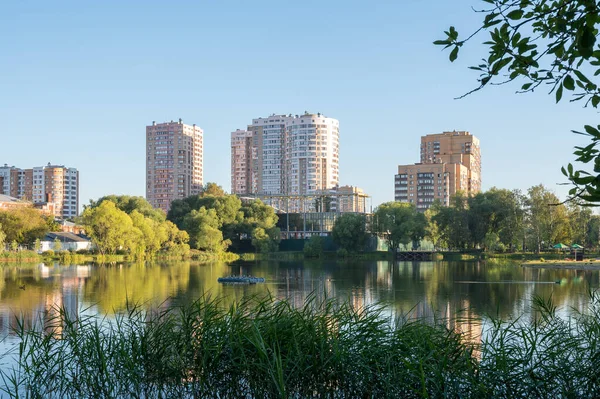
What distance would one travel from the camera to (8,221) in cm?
6209

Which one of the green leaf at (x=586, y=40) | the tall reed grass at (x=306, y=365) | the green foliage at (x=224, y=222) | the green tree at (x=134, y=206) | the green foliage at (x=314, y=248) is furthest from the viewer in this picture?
Answer: the green tree at (x=134, y=206)

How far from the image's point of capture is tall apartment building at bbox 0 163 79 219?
166875mm

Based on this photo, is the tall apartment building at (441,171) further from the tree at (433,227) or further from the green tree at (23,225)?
the green tree at (23,225)

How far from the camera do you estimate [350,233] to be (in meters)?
74.8

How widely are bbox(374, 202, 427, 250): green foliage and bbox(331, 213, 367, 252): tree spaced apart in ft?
6.40

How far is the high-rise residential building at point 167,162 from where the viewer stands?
491ft

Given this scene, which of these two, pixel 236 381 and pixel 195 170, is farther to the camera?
pixel 195 170

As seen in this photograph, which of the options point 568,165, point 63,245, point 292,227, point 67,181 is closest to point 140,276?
point 63,245

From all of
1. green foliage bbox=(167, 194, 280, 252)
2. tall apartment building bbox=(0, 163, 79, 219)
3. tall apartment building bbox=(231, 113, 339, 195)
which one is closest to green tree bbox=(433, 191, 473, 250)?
green foliage bbox=(167, 194, 280, 252)

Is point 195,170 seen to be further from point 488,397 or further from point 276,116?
point 488,397

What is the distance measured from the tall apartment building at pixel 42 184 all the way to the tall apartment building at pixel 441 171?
3335 inches

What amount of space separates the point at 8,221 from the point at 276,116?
3235 inches

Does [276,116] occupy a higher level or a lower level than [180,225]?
higher

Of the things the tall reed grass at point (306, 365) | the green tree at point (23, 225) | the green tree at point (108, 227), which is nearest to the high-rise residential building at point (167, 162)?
the green tree at point (23, 225)
